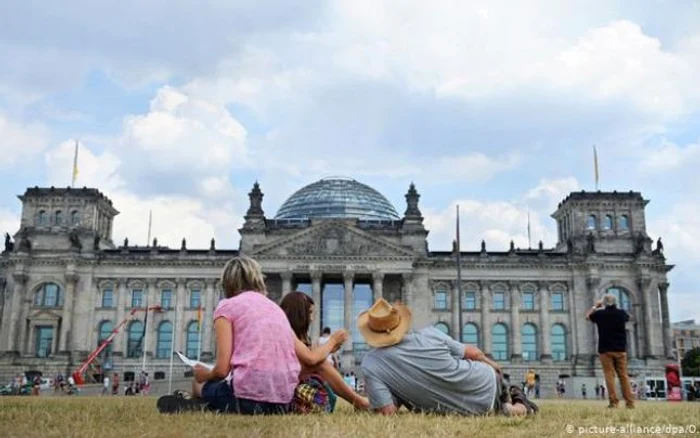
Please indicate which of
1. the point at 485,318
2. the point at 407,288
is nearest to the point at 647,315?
the point at 485,318

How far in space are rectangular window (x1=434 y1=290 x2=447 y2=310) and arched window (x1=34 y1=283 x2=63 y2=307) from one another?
128 feet

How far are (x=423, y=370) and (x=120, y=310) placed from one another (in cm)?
6986

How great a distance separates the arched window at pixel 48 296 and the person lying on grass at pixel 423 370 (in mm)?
71516

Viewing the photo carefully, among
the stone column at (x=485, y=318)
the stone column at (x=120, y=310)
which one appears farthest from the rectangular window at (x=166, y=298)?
the stone column at (x=485, y=318)

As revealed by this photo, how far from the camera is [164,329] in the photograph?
248ft

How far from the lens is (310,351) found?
1041 centimetres

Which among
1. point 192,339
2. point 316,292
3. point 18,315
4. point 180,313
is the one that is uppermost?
point 316,292

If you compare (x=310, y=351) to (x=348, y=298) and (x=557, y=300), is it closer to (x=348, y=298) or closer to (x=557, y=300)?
(x=348, y=298)

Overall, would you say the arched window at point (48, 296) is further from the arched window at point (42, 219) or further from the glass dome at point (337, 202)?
the glass dome at point (337, 202)

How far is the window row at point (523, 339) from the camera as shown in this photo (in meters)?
75.2

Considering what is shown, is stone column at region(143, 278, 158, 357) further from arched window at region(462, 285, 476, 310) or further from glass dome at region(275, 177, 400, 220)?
Answer: arched window at region(462, 285, 476, 310)

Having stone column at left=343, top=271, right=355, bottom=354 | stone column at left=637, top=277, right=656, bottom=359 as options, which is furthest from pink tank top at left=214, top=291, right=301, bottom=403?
stone column at left=637, top=277, right=656, bottom=359

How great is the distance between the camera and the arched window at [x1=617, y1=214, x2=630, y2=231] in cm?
7900

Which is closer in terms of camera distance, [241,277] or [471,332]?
[241,277]
